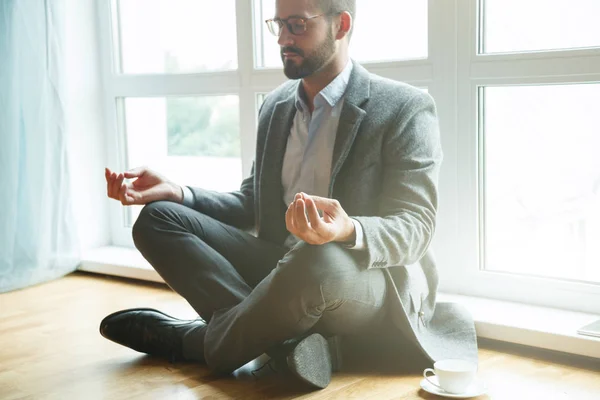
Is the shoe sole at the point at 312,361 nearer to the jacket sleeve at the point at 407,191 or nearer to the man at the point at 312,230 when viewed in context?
the man at the point at 312,230

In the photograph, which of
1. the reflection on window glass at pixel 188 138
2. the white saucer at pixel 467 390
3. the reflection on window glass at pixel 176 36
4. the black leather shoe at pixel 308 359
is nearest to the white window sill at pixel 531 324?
the white saucer at pixel 467 390

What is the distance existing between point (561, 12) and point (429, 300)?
86 centimetres

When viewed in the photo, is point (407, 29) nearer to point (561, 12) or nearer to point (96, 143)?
point (561, 12)

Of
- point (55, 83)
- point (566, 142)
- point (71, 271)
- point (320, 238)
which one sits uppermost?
point (55, 83)

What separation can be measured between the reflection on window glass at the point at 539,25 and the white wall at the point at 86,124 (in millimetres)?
1744

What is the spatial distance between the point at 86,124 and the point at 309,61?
5.39 feet

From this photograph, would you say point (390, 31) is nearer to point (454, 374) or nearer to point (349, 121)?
point (349, 121)

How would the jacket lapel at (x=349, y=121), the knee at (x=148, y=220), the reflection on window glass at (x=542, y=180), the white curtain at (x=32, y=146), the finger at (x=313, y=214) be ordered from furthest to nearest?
the white curtain at (x=32, y=146) → the reflection on window glass at (x=542, y=180) → the knee at (x=148, y=220) → the jacket lapel at (x=349, y=121) → the finger at (x=313, y=214)

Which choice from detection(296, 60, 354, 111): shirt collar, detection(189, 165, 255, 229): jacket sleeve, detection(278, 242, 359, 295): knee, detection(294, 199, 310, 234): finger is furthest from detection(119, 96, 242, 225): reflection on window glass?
detection(294, 199, 310, 234): finger

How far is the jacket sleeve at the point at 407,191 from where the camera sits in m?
1.98

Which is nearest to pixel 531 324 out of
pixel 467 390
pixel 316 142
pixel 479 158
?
pixel 467 390

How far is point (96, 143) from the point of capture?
362 cm

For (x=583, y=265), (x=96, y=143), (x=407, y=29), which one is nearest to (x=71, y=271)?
(x=96, y=143)

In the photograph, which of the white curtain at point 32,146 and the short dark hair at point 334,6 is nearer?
the short dark hair at point 334,6
